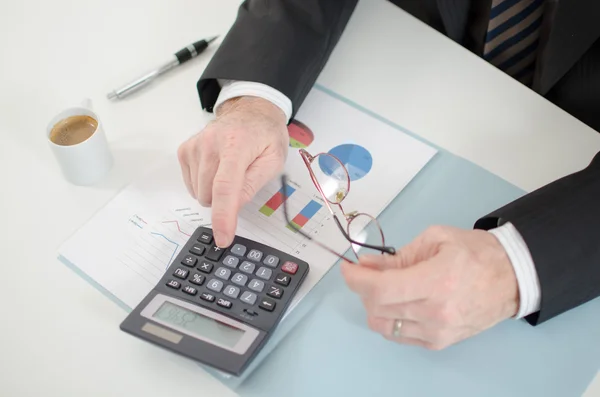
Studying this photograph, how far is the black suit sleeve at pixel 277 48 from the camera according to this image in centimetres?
92

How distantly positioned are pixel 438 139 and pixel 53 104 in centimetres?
62

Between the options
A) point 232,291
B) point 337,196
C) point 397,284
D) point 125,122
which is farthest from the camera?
point 125,122

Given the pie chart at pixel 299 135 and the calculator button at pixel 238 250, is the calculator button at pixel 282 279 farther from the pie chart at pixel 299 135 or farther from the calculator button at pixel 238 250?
the pie chart at pixel 299 135

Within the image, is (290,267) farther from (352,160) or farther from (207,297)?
(352,160)

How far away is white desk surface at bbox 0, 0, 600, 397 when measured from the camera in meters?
0.71

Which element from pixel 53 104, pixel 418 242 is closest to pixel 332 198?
pixel 418 242

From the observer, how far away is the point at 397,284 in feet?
2.06

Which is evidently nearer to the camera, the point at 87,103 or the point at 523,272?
the point at 523,272

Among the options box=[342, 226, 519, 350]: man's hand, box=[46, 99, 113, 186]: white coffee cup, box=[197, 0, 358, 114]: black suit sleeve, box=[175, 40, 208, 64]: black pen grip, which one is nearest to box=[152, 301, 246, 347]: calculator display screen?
box=[342, 226, 519, 350]: man's hand

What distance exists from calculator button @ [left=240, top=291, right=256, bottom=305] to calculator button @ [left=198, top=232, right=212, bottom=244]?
91mm

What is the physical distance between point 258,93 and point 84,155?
27 cm

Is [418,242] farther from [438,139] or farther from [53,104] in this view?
[53,104]

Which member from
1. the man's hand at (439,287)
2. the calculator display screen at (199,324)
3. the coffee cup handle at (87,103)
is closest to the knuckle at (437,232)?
the man's hand at (439,287)

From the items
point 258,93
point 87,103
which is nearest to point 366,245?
point 258,93
